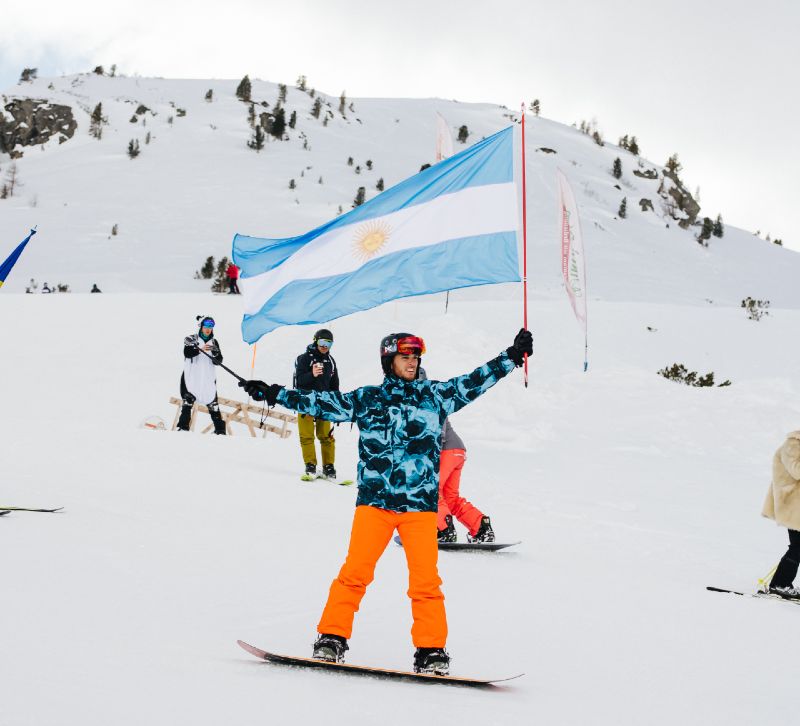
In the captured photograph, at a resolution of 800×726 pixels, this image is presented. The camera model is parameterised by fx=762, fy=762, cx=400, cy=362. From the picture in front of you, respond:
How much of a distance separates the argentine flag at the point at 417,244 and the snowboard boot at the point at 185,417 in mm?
4466

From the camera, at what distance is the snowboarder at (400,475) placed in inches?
128

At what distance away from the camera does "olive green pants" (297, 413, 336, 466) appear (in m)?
8.38

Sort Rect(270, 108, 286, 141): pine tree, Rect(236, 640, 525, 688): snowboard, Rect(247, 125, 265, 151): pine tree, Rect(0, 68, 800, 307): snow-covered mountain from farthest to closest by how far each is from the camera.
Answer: Rect(270, 108, 286, 141): pine tree
Rect(247, 125, 265, 151): pine tree
Rect(0, 68, 800, 307): snow-covered mountain
Rect(236, 640, 525, 688): snowboard

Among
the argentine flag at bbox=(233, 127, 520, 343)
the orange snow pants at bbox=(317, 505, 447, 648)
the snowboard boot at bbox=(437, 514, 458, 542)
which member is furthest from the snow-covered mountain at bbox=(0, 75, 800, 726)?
the argentine flag at bbox=(233, 127, 520, 343)

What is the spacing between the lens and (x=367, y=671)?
3.13 meters

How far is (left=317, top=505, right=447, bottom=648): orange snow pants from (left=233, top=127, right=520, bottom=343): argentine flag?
8.20 feet

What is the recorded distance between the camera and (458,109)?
6638 centimetres

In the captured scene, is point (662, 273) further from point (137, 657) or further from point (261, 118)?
point (137, 657)

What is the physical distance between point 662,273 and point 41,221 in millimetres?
30882

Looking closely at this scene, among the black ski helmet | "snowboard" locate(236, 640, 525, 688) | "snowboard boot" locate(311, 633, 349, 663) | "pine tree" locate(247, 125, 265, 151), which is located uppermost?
"pine tree" locate(247, 125, 265, 151)

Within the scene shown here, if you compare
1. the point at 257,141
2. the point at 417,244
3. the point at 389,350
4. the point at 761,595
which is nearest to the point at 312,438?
the point at 417,244

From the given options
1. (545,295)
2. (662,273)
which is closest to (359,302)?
(545,295)

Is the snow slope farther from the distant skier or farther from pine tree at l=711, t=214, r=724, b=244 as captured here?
pine tree at l=711, t=214, r=724, b=244

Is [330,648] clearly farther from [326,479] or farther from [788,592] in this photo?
[326,479]
